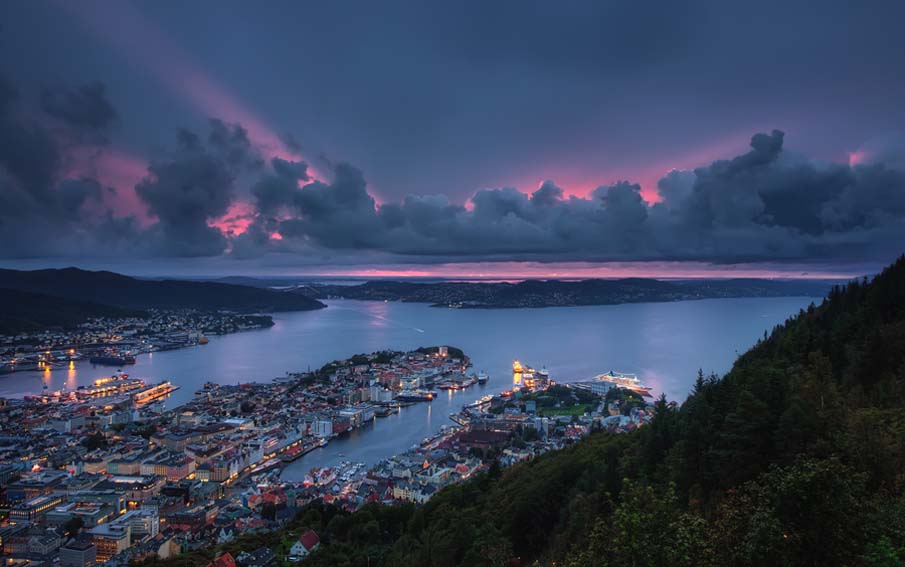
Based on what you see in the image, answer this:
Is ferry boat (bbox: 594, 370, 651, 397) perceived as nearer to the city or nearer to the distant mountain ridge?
the city

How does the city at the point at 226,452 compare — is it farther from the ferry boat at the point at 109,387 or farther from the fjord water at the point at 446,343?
the fjord water at the point at 446,343

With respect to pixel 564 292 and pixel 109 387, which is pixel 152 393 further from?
pixel 564 292

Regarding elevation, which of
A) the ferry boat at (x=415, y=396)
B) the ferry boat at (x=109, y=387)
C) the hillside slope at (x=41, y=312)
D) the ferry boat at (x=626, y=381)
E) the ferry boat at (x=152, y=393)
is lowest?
the ferry boat at (x=415, y=396)

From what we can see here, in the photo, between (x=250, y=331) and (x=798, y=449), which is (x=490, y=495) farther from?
(x=250, y=331)

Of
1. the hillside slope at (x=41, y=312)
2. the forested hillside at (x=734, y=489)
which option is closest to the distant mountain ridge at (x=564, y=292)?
the hillside slope at (x=41, y=312)

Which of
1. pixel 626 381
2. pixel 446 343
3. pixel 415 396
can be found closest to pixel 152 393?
pixel 415 396
